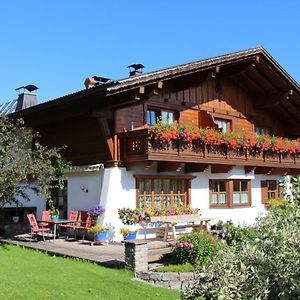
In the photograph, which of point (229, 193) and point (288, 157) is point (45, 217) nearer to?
point (229, 193)

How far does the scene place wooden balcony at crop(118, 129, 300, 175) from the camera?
1429 cm

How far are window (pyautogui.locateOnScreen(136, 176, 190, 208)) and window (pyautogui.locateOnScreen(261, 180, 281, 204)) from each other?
5161 mm

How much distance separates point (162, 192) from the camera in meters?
16.1

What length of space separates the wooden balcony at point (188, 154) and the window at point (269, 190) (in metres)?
1.24

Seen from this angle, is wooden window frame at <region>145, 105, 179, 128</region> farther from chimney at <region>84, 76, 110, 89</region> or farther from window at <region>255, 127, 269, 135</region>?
window at <region>255, 127, 269, 135</region>

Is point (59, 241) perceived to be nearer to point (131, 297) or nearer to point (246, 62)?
point (131, 297)

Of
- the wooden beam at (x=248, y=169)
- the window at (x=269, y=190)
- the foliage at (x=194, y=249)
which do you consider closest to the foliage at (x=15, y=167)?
the foliage at (x=194, y=249)

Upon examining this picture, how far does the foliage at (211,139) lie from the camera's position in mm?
14297

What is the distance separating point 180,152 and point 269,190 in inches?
311

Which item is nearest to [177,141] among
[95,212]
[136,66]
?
[95,212]

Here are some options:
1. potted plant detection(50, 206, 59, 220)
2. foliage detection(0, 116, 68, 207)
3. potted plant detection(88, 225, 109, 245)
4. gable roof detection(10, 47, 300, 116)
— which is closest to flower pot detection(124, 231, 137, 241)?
potted plant detection(88, 225, 109, 245)

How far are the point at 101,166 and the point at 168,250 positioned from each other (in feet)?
15.4

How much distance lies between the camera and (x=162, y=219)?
48.4ft

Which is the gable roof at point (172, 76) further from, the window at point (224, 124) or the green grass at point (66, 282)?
the green grass at point (66, 282)
